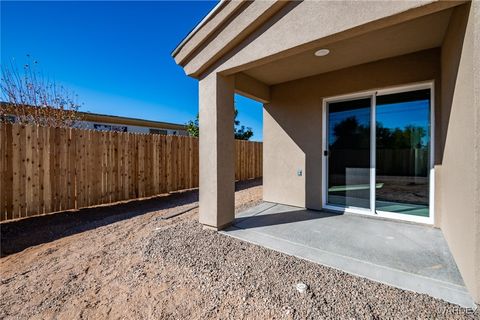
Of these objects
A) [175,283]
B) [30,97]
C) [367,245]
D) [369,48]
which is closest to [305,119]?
[369,48]

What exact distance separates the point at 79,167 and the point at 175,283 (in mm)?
4456

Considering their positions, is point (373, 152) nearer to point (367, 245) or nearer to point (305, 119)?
point (305, 119)

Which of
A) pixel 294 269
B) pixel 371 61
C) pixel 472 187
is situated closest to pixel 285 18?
pixel 371 61

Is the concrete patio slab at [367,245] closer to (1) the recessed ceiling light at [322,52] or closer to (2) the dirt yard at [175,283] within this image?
(2) the dirt yard at [175,283]

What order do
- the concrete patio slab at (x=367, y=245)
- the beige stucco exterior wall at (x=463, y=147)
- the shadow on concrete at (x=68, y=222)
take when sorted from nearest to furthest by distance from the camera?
the beige stucco exterior wall at (x=463, y=147) → the concrete patio slab at (x=367, y=245) → the shadow on concrete at (x=68, y=222)

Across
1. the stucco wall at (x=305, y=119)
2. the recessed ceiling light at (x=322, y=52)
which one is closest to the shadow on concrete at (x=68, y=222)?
the stucco wall at (x=305, y=119)

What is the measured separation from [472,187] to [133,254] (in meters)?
3.82

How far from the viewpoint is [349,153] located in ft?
14.6

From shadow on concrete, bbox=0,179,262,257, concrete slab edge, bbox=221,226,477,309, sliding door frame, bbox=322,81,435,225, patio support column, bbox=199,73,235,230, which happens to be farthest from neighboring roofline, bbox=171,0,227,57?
shadow on concrete, bbox=0,179,262,257

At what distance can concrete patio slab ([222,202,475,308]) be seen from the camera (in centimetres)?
219

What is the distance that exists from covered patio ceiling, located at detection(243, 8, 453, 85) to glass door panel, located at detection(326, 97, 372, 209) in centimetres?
87

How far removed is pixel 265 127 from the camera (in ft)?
18.2

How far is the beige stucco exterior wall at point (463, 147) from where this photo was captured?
71.6 inches

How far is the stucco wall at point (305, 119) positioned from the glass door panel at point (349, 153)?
0.26 meters
